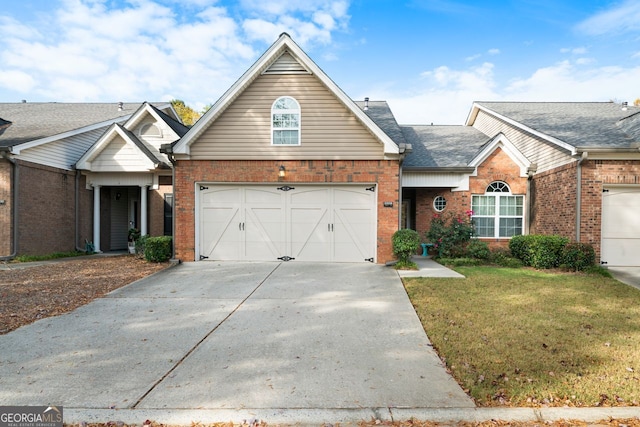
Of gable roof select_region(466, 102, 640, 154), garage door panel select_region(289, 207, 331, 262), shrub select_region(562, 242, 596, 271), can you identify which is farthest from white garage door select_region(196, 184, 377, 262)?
gable roof select_region(466, 102, 640, 154)

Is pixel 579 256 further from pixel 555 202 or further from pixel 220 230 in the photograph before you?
pixel 220 230

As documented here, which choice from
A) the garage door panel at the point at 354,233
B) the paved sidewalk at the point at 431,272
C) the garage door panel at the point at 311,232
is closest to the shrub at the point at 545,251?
the paved sidewalk at the point at 431,272

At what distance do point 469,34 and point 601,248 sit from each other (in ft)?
32.4

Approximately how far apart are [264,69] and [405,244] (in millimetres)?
6599

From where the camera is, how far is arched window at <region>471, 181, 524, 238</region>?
12883 mm

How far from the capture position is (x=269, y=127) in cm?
1049

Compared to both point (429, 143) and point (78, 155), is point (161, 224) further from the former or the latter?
point (429, 143)

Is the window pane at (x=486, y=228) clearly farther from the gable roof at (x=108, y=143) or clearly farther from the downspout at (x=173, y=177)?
the gable roof at (x=108, y=143)

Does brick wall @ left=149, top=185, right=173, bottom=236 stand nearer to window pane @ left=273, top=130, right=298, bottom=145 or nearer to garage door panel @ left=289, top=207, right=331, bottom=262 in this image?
window pane @ left=273, top=130, right=298, bottom=145

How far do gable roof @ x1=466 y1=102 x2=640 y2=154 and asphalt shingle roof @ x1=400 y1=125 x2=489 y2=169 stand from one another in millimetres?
1389

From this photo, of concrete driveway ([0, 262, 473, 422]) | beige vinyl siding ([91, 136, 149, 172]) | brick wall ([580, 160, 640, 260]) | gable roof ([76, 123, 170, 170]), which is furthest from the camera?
beige vinyl siding ([91, 136, 149, 172])

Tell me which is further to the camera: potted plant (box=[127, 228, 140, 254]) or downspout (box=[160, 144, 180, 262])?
potted plant (box=[127, 228, 140, 254])

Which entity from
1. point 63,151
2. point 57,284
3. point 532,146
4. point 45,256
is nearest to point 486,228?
point 532,146

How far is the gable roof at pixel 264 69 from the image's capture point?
995 centimetres
